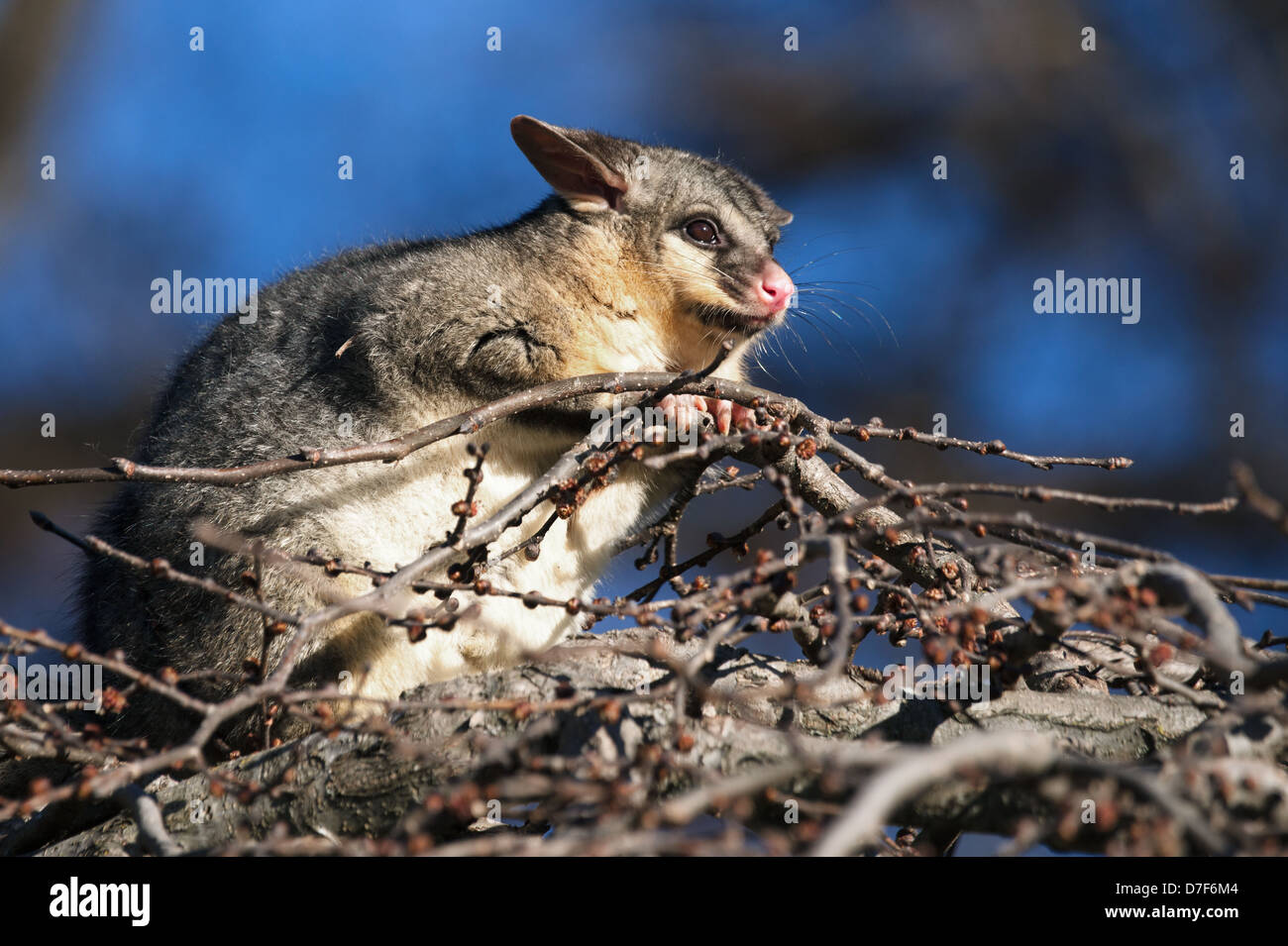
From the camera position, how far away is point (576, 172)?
5102mm

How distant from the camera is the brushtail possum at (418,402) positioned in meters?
3.93

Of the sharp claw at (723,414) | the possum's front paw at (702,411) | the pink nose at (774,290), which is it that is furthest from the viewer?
the pink nose at (774,290)

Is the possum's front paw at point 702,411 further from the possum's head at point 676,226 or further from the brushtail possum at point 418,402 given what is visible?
the possum's head at point 676,226

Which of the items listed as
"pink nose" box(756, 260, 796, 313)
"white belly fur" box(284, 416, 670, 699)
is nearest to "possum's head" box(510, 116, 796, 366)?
"pink nose" box(756, 260, 796, 313)

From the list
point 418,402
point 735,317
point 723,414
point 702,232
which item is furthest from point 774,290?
point 418,402

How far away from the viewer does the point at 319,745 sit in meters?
2.82

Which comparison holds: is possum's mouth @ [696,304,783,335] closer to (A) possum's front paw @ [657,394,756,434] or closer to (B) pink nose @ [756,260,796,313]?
(B) pink nose @ [756,260,796,313]

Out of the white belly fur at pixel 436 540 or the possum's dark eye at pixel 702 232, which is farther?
the possum's dark eye at pixel 702 232

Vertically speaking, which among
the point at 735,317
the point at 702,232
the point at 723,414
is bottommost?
the point at 723,414

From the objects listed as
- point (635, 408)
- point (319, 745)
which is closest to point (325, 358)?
point (635, 408)

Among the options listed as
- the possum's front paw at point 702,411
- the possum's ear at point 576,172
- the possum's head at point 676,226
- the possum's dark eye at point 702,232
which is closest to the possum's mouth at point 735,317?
the possum's head at point 676,226

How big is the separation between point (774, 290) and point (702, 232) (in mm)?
465

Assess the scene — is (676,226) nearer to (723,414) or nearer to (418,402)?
(723,414)

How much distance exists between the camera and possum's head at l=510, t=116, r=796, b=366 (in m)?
4.85
